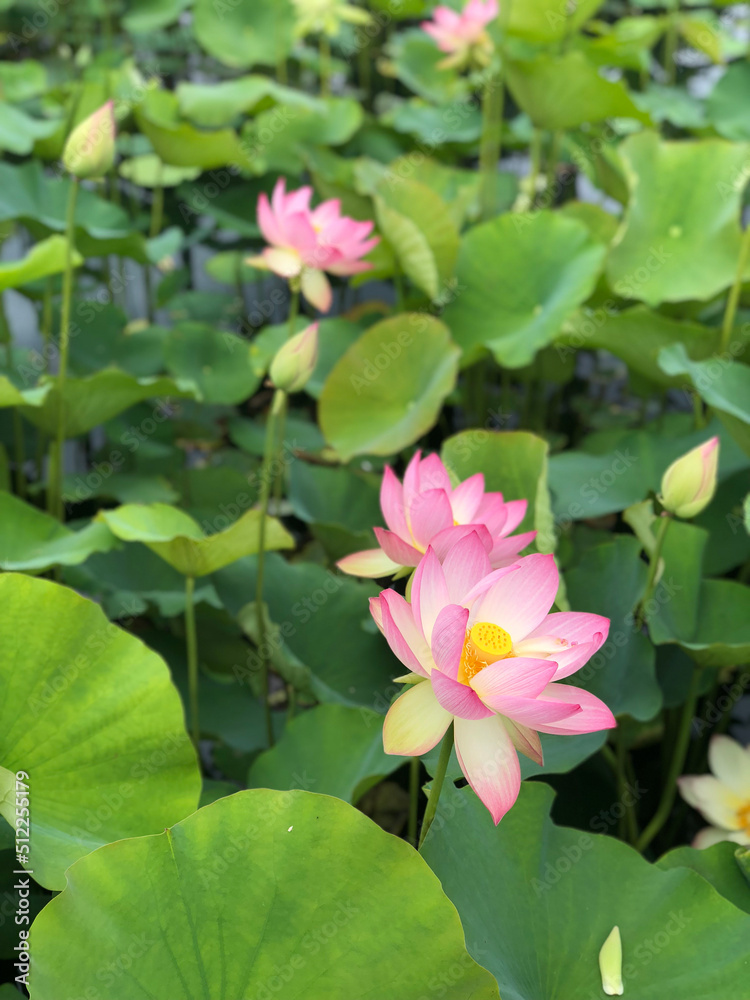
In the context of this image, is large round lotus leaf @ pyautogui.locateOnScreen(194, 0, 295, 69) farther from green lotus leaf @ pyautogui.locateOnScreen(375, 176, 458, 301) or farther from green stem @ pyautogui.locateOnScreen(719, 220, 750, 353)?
green stem @ pyautogui.locateOnScreen(719, 220, 750, 353)

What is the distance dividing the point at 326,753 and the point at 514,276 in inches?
36.0

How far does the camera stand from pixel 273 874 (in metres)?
0.57

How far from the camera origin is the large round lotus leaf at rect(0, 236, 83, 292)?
1.08 meters

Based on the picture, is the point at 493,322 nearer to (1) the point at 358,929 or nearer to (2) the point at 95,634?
(2) the point at 95,634

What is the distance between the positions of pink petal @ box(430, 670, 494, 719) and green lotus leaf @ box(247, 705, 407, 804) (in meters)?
0.34

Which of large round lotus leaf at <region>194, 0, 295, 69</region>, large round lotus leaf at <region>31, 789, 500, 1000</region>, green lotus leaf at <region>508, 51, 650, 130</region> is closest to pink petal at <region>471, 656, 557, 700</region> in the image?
large round lotus leaf at <region>31, 789, 500, 1000</region>

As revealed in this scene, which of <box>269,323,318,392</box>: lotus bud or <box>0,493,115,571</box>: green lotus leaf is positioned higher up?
<box>269,323,318,392</box>: lotus bud

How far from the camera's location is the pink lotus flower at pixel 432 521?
0.60 metres

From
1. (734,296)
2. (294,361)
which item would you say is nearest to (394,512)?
(294,361)

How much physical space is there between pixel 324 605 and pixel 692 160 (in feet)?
3.34

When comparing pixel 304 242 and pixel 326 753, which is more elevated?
pixel 304 242

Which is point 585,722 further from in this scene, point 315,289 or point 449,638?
point 315,289

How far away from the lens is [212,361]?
159 cm

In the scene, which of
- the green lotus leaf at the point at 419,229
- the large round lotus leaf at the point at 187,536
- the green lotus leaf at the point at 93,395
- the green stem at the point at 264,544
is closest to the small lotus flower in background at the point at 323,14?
the green lotus leaf at the point at 419,229
